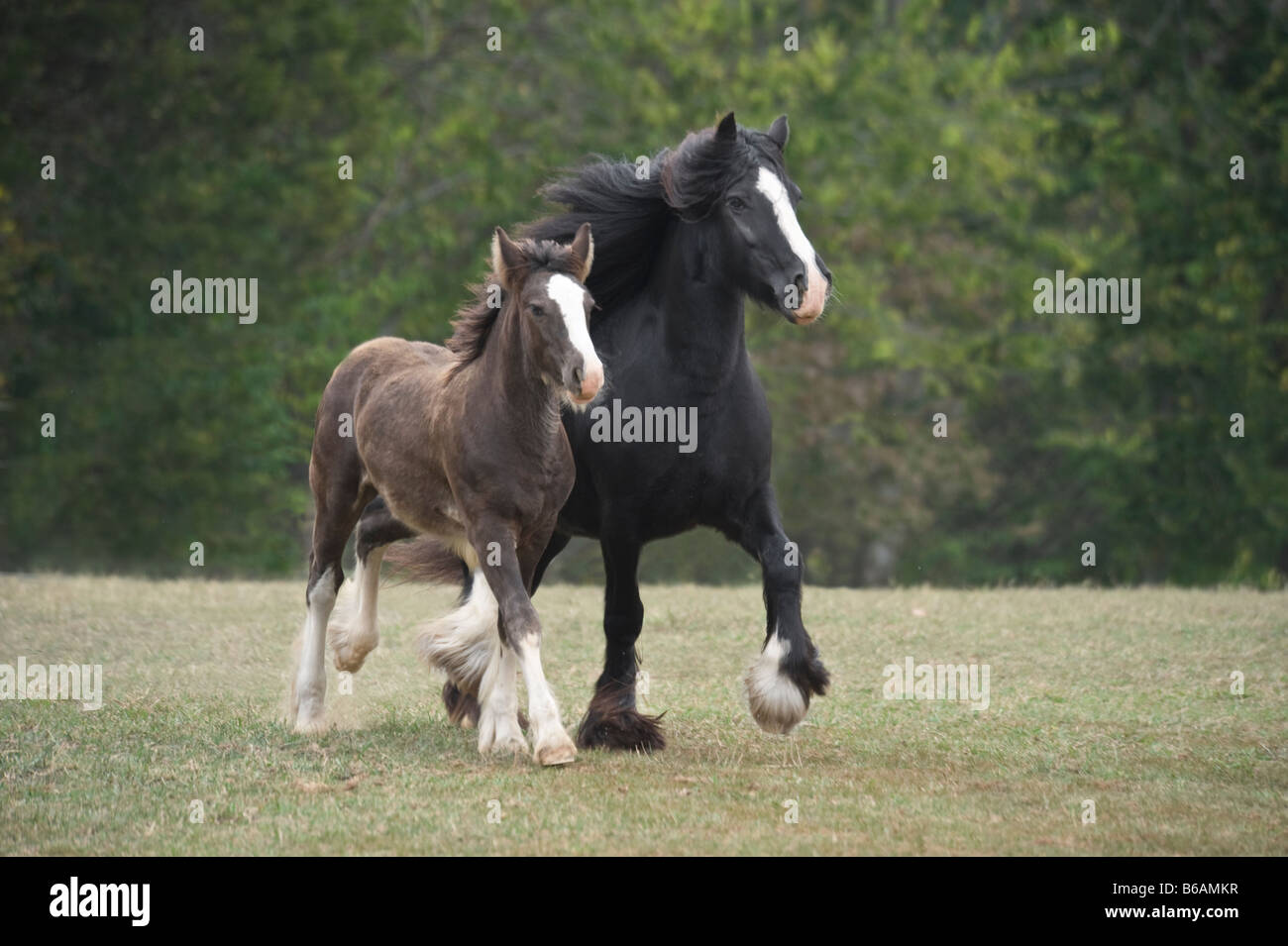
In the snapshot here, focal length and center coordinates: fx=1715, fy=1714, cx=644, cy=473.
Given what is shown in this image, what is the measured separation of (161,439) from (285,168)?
226 inches

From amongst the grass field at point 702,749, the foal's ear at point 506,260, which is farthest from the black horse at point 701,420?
the foal's ear at point 506,260

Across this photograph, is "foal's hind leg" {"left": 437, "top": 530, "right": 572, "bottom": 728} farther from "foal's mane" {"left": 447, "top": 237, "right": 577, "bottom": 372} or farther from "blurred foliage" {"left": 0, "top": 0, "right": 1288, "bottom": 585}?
"blurred foliage" {"left": 0, "top": 0, "right": 1288, "bottom": 585}

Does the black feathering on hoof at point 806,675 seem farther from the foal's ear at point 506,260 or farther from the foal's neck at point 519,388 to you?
the foal's ear at point 506,260

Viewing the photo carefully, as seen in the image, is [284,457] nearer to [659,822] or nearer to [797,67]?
[797,67]

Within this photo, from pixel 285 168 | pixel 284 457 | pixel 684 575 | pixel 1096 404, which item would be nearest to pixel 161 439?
pixel 284 457

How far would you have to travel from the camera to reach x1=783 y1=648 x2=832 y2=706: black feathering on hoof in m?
7.99

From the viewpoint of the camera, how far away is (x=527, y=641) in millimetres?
7555

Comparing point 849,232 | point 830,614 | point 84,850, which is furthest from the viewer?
point 849,232

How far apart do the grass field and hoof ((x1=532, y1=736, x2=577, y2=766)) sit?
0.21ft

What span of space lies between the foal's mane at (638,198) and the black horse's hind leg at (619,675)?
4.61ft

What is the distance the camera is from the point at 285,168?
1153 inches

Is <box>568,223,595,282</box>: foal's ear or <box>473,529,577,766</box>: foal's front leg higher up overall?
<box>568,223,595,282</box>: foal's ear

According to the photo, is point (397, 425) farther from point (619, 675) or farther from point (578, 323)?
point (619, 675)

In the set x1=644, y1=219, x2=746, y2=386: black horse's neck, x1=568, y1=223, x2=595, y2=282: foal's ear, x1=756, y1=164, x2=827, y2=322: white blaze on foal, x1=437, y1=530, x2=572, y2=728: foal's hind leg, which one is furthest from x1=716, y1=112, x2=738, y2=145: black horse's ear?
x1=437, y1=530, x2=572, y2=728: foal's hind leg
